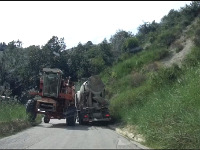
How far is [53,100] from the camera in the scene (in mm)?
27688

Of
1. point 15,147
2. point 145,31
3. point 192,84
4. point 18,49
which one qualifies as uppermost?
point 145,31

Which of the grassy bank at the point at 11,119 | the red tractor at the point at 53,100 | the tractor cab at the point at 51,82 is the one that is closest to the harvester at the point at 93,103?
the red tractor at the point at 53,100

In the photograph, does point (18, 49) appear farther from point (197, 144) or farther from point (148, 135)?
point (197, 144)

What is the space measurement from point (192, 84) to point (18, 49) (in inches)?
964

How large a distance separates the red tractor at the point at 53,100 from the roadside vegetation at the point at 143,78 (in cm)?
130

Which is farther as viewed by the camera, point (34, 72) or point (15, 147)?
point (34, 72)

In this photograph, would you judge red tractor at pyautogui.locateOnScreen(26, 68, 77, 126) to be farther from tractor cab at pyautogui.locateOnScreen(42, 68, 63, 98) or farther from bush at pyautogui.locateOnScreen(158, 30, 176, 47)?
bush at pyautogui.locateOnScreen(158, 30, 176, 47)

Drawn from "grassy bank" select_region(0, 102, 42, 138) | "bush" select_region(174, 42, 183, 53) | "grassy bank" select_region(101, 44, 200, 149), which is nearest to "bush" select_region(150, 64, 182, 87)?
"grassy bank" select_region(101, 44, 200, 149)

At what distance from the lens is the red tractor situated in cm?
2734

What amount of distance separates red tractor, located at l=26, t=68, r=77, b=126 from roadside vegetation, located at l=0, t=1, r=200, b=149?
4.27 ft

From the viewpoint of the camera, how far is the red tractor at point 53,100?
89.7 ft

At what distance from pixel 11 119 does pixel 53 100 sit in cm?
438

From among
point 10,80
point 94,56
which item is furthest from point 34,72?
point 94,56

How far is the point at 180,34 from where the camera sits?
4731 cm
